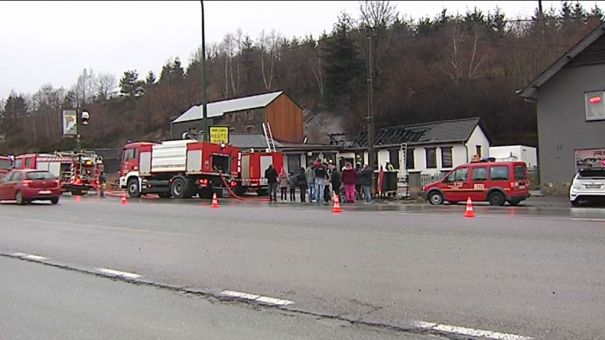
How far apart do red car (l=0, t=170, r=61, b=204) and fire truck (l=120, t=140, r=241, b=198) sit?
5.95 metres

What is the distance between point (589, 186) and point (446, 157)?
27.8 metres

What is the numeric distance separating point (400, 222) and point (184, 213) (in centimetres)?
745

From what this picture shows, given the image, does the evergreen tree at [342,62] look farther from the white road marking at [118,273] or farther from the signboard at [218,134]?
the white road marking at [118,273]

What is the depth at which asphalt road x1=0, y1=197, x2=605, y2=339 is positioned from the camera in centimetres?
613

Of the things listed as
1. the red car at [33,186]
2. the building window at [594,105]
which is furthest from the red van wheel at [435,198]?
the red car at [33,186]

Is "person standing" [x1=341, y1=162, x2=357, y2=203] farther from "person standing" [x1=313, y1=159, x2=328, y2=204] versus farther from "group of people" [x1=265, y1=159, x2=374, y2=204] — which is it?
"person standing" [x1=313, y1=159, x2=328, y2=204]

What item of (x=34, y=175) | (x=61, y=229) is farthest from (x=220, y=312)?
(x=34, y=175)

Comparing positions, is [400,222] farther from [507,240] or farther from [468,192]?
[468,192]

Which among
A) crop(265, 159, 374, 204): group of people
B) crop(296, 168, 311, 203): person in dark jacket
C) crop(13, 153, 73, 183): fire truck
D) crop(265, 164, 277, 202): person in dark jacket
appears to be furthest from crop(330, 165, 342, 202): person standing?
crop(13, 153, 73, 183): fire truck

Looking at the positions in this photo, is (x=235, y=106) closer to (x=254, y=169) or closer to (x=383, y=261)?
(x=254, y=169)

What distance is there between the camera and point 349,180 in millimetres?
23250

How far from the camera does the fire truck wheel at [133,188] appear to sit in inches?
1243

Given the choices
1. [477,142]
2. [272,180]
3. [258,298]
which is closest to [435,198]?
[272,180]

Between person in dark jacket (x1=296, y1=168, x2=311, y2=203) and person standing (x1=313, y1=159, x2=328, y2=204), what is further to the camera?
person in dark jacket (x1=296, y1=168, x2=311, y2=203)
